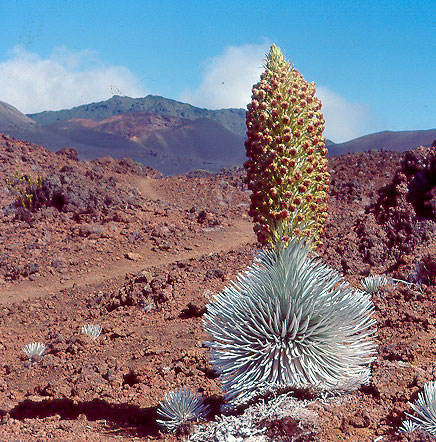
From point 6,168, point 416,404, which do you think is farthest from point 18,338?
point 6,168

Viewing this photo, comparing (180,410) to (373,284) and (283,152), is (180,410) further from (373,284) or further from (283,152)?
(373,284)

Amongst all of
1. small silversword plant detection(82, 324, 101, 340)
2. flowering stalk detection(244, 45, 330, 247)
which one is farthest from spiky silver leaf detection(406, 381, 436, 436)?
small silversword plant detection(82, 324, 101, 340)

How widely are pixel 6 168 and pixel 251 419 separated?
593 inches

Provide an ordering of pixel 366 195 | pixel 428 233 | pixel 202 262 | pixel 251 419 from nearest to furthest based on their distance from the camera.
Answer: pixel 251 419, pixel 428 233, pixel 202 262, pixel 366 195

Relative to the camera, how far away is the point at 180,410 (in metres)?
2.51

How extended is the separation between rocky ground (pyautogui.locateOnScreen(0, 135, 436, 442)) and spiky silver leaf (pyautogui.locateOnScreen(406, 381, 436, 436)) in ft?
0.33

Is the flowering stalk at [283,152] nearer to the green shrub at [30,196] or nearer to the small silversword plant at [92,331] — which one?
the small silversword plant at [92,331]

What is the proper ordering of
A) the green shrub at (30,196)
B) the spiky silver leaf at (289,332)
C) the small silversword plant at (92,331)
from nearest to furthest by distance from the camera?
the spiky silver leaf at (289,332) < the small silversword plant at (92,331) < the green shrub at (30,196)

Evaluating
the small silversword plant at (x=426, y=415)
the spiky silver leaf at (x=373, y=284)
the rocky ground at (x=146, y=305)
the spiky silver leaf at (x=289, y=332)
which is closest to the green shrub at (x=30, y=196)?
the rocky ground at (x=146, y=305)

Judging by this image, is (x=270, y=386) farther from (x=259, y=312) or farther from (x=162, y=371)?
(x=162, y=371)

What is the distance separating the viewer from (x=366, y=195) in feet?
49.4

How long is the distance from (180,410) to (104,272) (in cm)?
611

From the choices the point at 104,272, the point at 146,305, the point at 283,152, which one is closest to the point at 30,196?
the point at 104,272

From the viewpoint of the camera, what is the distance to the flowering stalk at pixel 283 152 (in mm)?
2521
